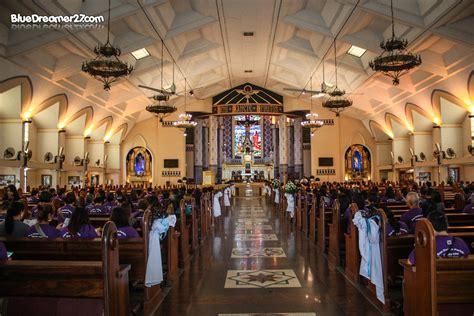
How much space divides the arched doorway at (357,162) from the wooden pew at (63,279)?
83.5ft

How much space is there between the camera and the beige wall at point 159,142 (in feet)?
90.0

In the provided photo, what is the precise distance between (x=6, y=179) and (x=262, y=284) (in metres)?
14.2

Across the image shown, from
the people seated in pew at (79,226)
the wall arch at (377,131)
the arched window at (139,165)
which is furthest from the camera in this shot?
the arched window at (139,165)

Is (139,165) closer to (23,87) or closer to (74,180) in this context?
(74,180)

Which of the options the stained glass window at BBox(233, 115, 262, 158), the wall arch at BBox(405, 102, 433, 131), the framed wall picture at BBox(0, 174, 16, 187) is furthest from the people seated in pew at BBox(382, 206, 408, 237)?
the stained glass window at BBox(233, 115, 262, 158)

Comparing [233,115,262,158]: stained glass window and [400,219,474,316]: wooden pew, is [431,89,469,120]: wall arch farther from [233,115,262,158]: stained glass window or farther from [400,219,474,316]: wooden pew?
[233,115,262,158]: stained glass window

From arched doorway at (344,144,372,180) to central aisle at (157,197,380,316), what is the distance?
1933cm

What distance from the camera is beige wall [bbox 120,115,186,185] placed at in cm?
2742

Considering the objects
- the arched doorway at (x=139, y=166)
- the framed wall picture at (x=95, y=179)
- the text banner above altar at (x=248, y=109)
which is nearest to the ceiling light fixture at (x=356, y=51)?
the text banner above altar at (x=248, y=109)

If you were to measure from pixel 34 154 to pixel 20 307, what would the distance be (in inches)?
685

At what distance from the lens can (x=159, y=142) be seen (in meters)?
27.6

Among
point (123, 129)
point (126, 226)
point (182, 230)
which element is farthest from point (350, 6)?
point (123, 129)

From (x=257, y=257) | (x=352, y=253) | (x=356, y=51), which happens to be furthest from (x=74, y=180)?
(x=352, y=253)

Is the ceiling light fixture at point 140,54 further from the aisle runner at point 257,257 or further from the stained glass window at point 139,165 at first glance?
the stained glass window at point 139,165
